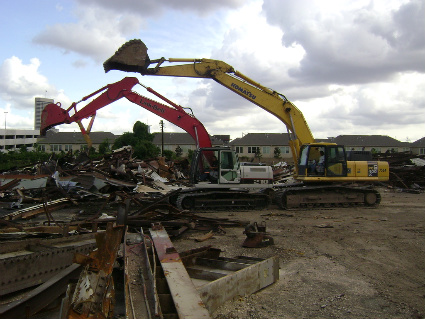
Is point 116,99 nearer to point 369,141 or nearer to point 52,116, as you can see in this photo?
point 52,116

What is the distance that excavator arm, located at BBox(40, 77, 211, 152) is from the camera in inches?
561

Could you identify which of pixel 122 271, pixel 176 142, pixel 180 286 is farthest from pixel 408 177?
pixel 176 142

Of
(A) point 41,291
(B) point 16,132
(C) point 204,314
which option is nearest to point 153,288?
(C) point 204,314

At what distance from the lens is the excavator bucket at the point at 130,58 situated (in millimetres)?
13070

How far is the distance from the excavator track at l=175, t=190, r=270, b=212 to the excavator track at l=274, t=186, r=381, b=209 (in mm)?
685

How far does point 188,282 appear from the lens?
4.55 metres

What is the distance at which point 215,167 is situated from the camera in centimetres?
1412

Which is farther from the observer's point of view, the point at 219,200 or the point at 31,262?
the point at 219,200

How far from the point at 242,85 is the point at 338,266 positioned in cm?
944

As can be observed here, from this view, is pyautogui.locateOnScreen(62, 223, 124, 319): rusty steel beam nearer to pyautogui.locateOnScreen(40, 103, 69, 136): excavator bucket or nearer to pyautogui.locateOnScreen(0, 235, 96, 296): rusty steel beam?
pyautogui.locateOnScreen(0, 235, 96, 296): rusty steel beam

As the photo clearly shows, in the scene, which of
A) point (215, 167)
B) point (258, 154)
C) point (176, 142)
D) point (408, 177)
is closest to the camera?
point (215, 167)

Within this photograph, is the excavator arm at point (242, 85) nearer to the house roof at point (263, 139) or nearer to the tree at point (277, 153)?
the tree at point (277, 153)

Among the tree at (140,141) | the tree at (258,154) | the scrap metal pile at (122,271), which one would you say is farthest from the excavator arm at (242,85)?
the tree at (258,154)

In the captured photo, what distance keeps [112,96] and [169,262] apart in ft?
34.3
